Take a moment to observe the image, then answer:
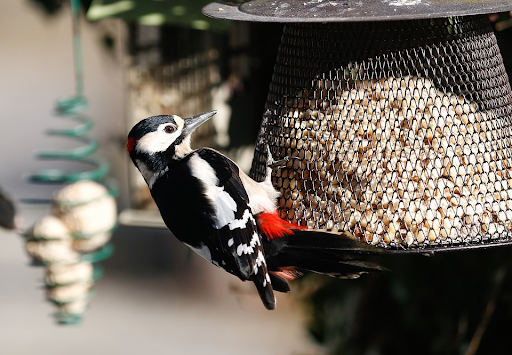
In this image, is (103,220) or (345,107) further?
(103,220)

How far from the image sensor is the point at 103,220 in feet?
13.5

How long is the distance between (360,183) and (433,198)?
234 millimetres

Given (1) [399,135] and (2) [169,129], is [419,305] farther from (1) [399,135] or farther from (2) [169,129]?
(2) [169,129]

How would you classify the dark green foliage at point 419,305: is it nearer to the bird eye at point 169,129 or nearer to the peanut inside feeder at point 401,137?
the peanut inside feeder at point 401,137

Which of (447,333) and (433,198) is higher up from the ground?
(433,198)

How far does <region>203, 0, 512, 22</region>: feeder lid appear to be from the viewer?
6.90 feet

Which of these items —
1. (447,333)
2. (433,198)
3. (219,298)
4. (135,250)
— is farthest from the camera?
(135,250)

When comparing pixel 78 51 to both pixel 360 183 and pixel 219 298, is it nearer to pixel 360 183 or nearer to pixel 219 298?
pixel 360 183

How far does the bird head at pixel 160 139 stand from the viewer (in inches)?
110

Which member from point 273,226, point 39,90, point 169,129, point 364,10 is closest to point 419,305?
point 273,226

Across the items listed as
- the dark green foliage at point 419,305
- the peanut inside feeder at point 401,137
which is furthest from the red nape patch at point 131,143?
the dark green foliage at point 419,305

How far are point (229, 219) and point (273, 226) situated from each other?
15 centimetres

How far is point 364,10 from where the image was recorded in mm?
2180

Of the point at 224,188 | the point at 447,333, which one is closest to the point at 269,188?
the point at 224,188
